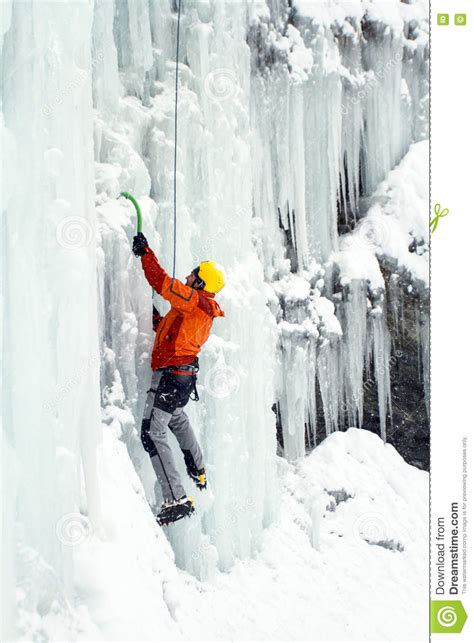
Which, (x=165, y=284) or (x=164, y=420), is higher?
(x=165, y=284)

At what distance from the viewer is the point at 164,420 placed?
9.75 feet

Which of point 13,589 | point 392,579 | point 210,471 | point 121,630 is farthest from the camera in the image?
point 392,579

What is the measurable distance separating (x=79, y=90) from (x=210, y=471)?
80.3 inches

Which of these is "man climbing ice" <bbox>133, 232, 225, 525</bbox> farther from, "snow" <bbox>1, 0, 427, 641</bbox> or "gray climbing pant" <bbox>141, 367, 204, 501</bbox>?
"snow" <bbox>1, 0, 427, 641</bbox>

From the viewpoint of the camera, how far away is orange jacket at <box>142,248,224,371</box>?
2.81 metres

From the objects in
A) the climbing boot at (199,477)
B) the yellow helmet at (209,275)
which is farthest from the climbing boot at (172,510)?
the yellow helmet at (209,275)

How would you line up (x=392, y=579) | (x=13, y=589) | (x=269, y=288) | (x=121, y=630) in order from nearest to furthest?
(x=13, y=589)
(x=121, y=630)
(x=392, y=579)
(x=269, y=288)

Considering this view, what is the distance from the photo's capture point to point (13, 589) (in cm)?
217

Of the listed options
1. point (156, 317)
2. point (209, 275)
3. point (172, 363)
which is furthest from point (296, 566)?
point (209, 275)

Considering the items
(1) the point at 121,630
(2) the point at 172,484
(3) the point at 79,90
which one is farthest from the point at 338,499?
(3) the point at 79,90

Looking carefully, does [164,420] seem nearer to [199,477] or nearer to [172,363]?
[172,363]

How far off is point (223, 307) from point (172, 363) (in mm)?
687
